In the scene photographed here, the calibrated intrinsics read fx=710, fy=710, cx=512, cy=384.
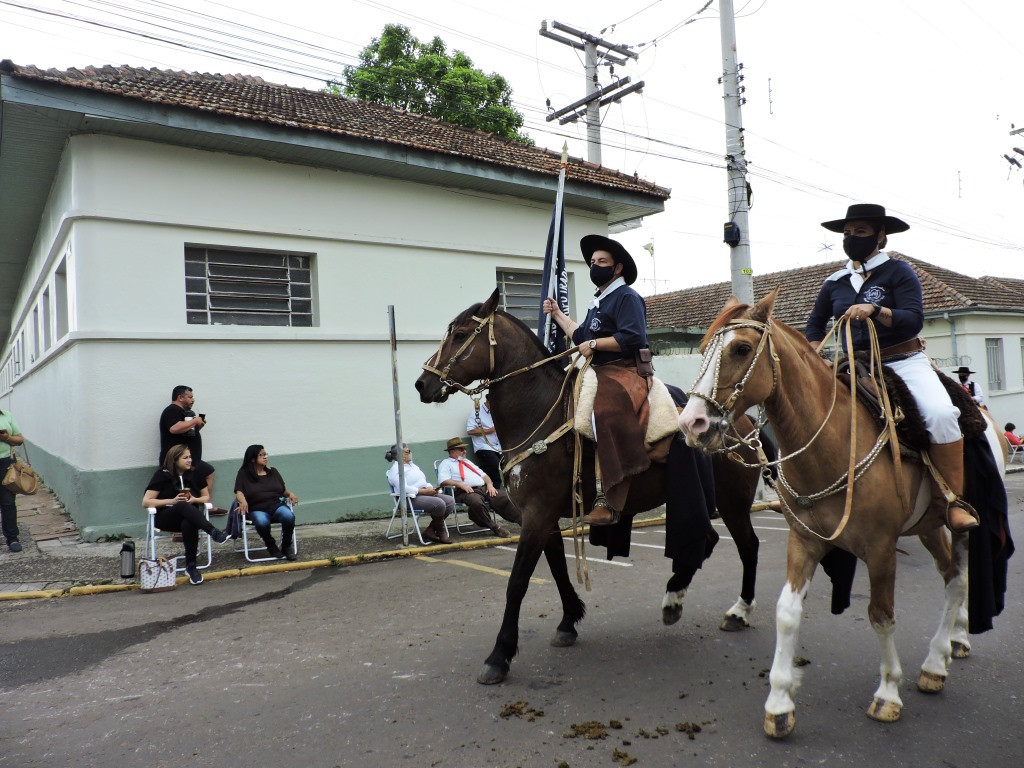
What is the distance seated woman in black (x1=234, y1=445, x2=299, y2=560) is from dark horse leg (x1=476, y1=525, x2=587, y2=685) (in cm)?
410

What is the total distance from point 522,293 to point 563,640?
8.93 meters

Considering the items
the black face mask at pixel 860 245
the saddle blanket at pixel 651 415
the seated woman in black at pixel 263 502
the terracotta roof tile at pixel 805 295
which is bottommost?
the seated woman in black at pixel 263 502

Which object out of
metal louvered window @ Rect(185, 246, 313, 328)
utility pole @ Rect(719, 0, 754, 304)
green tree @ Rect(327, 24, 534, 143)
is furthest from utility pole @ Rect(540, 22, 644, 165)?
metal louvered window @ Rect(185, 246, 313, 328)

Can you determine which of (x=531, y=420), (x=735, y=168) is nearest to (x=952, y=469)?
(x=531, y=420)

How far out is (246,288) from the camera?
33.6 feet

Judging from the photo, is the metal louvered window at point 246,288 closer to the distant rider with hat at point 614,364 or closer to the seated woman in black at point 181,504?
the seated woman in black at point 181,504

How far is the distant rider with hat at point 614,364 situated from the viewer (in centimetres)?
446

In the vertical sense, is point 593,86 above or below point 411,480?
above

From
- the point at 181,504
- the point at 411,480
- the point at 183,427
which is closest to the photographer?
the point at 181,504

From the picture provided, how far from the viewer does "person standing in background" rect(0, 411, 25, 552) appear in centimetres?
839

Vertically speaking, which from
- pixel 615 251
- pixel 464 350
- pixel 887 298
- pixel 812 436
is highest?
pixel 615 251

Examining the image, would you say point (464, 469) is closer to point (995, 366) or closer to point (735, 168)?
point (735, 168)

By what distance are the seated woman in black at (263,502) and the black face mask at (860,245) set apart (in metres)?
6.19

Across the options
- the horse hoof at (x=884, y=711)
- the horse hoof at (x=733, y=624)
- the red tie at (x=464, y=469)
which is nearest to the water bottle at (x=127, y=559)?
the red tie at (x=464, y=469)
